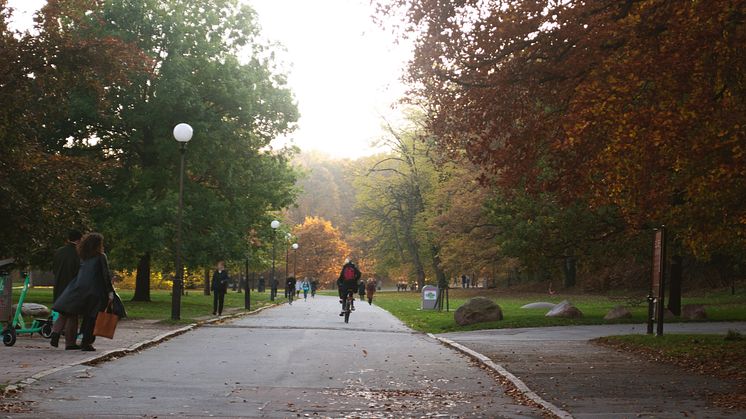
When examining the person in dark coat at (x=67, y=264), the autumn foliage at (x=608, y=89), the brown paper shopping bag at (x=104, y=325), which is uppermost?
the autumn foliage at (x=608, y=89)

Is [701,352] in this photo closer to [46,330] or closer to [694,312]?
[46,330]

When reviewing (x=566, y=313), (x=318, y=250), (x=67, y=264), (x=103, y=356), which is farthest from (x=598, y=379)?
(x=318, y=250)

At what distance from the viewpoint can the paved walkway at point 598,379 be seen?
30.3 feet

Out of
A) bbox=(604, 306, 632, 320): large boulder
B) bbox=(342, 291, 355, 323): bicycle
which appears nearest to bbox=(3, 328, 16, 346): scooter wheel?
bbox=(342, 291, 355, 323): bicycle

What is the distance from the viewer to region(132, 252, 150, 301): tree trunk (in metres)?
40.6

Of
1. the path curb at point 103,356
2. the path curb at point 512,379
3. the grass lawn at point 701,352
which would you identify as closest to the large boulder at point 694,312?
the grass lawn at point 701,352

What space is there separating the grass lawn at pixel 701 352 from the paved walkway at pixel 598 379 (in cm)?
27

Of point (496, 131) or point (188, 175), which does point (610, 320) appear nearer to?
point (496, 131)

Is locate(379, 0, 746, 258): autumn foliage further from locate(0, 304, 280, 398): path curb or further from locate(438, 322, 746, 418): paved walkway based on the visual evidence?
locate(0, 304, 280, 398): path curb

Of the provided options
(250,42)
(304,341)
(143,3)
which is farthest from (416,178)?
(304,341)

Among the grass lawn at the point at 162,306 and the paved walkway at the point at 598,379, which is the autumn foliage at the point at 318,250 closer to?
the grass lawn at the point at 162,306

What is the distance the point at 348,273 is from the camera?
28516 millimetres

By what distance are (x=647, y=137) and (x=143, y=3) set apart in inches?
1119

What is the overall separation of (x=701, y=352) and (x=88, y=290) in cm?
944
